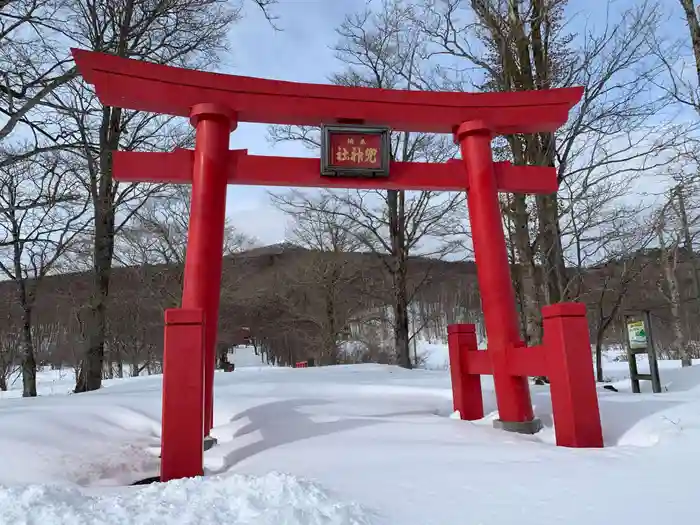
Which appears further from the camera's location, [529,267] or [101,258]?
[101,258]

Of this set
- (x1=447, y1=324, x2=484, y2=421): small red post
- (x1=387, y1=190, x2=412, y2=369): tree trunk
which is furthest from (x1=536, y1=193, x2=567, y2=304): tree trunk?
(x1=387, y1=190, x2=412, y2=369): tree trunk

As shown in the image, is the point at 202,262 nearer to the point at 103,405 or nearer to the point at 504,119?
the point at 103,405

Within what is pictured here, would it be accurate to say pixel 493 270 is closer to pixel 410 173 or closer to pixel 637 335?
pixel 410 173

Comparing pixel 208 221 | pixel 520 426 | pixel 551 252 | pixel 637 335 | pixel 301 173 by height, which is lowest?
pixel 520 426

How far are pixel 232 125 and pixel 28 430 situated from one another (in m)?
3.14

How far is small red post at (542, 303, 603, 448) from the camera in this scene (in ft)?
11.4

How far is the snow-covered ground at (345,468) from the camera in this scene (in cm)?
201

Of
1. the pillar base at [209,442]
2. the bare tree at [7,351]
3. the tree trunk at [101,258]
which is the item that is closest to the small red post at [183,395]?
the pillar base at [209,442]

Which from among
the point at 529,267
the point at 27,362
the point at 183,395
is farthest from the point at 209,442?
the point at 27,362

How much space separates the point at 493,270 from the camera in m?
4.60

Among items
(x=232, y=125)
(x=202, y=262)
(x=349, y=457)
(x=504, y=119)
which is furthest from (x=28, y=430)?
(x=504, y=119)

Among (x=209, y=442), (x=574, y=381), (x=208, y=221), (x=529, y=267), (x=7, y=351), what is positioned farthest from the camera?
(x=7, y=351)

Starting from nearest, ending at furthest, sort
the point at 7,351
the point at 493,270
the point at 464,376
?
the point at 493,270
the point at 464,376
the point at 7,351

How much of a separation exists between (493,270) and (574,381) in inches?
54.1
